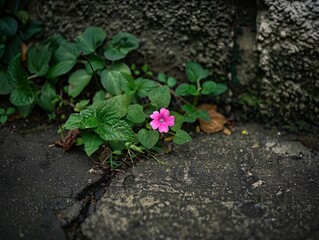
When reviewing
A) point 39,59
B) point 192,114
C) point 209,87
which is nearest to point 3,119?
point 39,59

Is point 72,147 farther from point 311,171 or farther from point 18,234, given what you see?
point 311,171

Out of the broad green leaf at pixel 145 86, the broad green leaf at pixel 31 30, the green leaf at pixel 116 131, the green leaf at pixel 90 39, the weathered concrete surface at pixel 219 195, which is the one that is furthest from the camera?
the broad green leaf at pixel 31 30

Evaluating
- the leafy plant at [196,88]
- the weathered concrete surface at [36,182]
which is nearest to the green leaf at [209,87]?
the leafy plant at [196,88]

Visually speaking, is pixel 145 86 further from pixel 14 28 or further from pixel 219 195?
pixel 14 28

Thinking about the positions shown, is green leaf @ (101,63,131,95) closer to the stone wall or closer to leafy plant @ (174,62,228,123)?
the stone wall

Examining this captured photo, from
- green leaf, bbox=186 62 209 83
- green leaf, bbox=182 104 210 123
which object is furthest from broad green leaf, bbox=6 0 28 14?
green leaf, bbox=182 104 210 123

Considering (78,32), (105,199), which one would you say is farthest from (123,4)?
(105,199)

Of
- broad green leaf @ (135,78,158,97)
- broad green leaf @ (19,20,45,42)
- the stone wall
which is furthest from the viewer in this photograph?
broad green leaf @ (19,20,45,42)

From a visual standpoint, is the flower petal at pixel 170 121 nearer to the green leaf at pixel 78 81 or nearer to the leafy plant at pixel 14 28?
the green leaf at pixel 78 81
